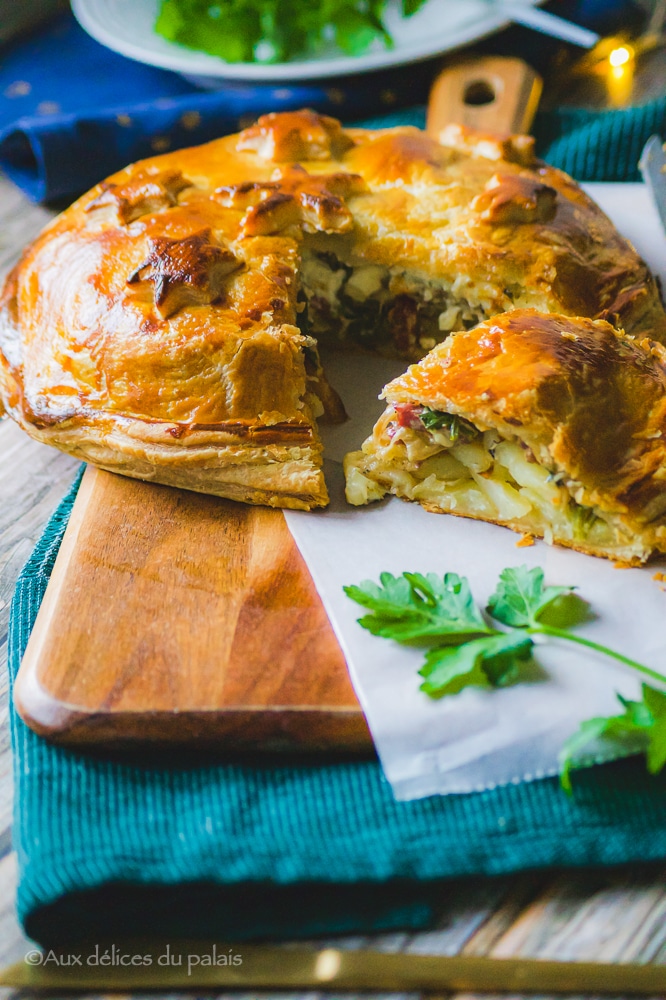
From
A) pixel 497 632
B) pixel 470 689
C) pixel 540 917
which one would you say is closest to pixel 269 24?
pixel 497 632

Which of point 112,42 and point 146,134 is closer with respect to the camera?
point 146,134

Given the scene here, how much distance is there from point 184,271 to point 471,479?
120 centimetres

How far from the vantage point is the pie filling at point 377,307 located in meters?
3.73

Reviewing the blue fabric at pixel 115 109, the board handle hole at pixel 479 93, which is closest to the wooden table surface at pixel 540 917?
the blue fabric at pixel 115 109

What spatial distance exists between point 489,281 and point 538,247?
8.3 inches

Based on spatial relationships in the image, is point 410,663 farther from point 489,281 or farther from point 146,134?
point 146,134

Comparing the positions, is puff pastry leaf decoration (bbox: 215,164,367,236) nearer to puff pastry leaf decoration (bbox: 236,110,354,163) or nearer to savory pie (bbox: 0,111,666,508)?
savory pie (bbox: 0,111,666,508)

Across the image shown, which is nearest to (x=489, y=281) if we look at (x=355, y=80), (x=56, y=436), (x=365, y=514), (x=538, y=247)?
(x=538, y=247)

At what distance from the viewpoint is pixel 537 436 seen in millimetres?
2922

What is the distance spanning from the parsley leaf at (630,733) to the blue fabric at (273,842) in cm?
8

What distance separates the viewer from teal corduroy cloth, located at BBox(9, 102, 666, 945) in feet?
7.54

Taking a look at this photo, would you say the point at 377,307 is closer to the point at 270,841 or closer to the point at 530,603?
the point at 530,603

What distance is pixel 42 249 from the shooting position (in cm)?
373

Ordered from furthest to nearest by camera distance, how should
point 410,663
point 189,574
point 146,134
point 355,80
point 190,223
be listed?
1. point 355,80
2. point 146,134
3. point 190,223
4. point 189,574
5. point 410,663
